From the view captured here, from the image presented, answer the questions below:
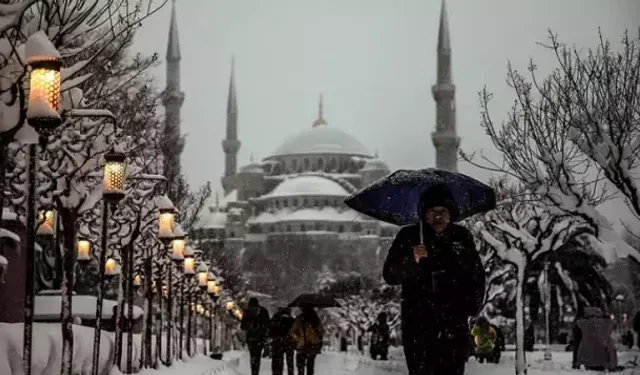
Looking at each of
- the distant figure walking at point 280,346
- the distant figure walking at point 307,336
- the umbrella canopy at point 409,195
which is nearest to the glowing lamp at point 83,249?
the distant figure walking at point 280,346

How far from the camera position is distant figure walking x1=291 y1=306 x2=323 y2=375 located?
32.1 ft

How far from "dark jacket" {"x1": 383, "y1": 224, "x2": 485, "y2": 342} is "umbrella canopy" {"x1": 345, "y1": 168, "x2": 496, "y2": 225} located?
109 centimetres

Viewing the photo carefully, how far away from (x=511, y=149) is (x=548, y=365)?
3190mm

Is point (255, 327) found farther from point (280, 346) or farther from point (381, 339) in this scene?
point (381, 339)

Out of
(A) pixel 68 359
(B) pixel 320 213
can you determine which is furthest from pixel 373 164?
(A) pixel 68 359

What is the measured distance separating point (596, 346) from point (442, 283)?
8.14 metres

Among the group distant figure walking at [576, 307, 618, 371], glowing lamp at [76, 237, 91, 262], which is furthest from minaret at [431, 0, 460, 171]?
glowing lamp at [76, 237, 91, 262]

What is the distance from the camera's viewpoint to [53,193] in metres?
10.1

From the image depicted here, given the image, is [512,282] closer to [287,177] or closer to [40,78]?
[40,78]

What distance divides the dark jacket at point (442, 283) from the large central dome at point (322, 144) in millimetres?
86334

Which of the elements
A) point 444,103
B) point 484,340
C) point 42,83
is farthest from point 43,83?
point 444,103

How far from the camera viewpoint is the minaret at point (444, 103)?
59344 millimetres

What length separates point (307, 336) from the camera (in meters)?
9.79

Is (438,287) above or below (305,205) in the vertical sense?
below
